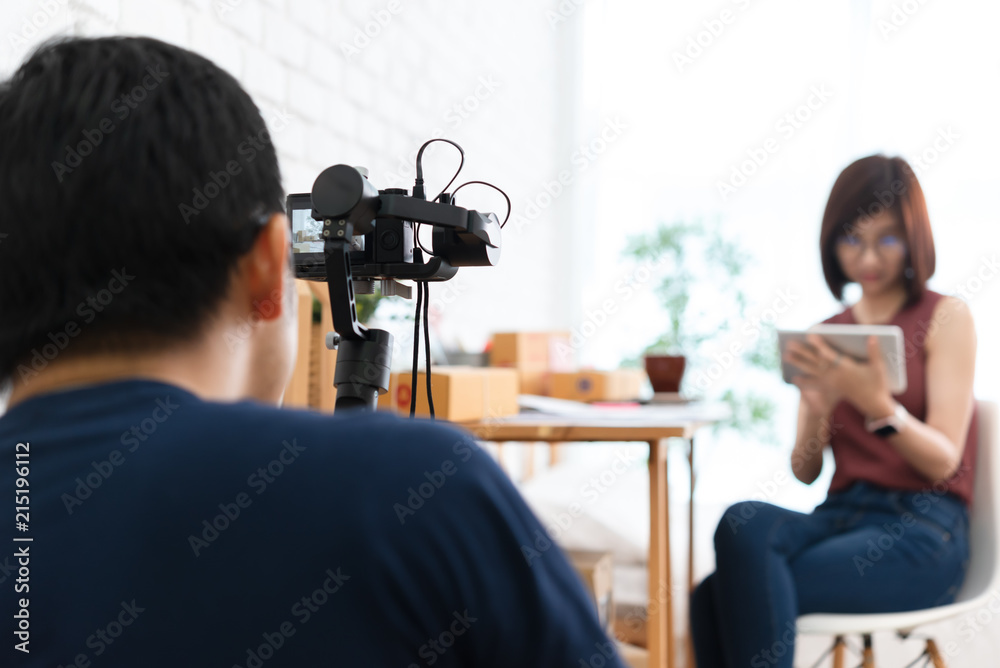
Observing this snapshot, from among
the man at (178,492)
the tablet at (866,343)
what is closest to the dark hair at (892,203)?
the tablet at (866,343)

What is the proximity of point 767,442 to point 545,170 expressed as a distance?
6.47ft

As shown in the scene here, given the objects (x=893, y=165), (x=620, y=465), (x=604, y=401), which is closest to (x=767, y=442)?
(x=620, y=465)

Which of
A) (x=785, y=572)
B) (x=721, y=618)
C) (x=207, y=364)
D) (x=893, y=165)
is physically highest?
(x=893, y=165)

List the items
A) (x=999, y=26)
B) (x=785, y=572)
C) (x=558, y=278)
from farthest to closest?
(x=558, y=278), (x=999, y=26), (x=785, y=572)

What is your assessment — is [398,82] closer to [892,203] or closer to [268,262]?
[892,203]

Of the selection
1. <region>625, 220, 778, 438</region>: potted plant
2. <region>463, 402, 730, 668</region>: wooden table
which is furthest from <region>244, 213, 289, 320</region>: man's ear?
<region>625, 220, 778, 438</region>: potted plant

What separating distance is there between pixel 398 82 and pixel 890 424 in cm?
167

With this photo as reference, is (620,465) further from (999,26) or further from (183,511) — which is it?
(183,511)

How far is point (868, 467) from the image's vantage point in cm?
166

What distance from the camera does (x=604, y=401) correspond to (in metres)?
2.23

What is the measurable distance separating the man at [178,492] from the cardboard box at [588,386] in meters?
1.87

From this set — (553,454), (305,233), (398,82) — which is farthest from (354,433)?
(553,454)

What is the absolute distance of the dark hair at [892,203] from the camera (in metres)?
1.75

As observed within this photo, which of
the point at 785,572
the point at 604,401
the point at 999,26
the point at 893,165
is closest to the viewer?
the point at 785,572
